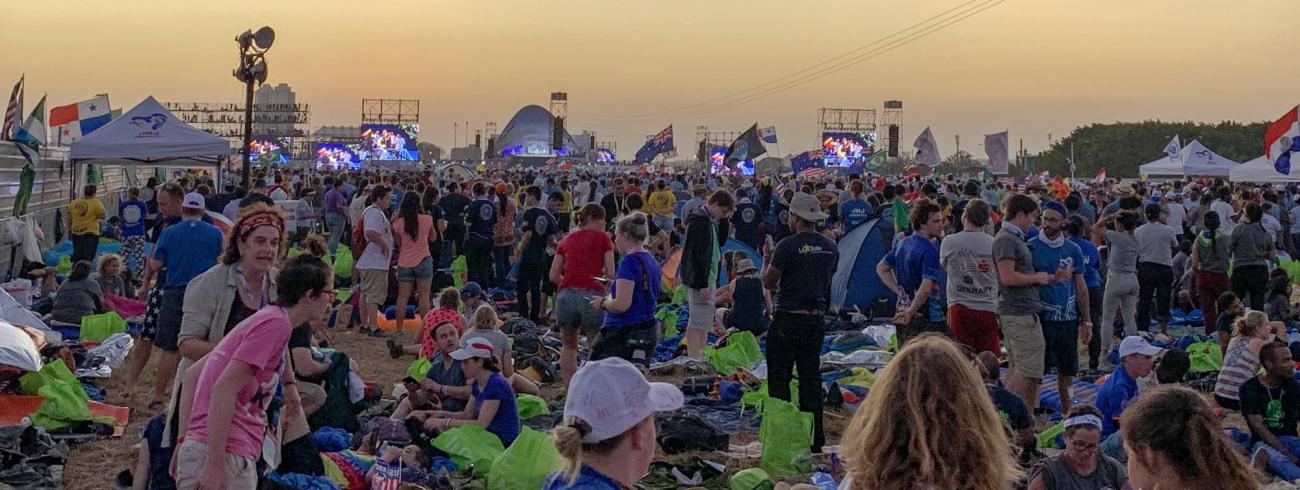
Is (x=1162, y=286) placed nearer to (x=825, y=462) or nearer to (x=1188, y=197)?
(x=825, y=462)

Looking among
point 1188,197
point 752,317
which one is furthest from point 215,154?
point 1188,197

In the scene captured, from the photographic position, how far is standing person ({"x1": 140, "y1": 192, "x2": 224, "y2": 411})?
7.77m

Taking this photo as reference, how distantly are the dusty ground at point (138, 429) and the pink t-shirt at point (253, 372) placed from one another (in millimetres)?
3067

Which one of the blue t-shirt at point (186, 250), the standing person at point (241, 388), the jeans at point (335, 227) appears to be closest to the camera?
the standing person at point (241, 388)

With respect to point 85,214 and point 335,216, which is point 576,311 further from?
point 335,216

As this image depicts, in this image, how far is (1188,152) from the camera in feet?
118

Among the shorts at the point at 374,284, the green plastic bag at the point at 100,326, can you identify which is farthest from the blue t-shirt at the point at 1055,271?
the green plastic bag at the point at 100,326

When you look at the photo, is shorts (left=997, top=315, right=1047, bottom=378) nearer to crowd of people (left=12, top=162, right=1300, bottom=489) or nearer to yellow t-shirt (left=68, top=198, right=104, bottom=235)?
crowd of people (left=12, top=162, right=1300, bottom=489)

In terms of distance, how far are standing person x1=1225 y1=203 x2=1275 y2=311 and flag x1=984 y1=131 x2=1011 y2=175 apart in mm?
21305

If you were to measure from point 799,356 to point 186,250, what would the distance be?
12.6ft

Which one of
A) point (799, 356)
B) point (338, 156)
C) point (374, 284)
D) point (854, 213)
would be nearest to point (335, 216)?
point (374, 284)

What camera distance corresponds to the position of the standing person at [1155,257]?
12086mm

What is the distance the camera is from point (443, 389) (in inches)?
309

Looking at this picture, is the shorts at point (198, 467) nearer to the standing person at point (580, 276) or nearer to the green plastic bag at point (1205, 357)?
the standing person at point (580, 276)
